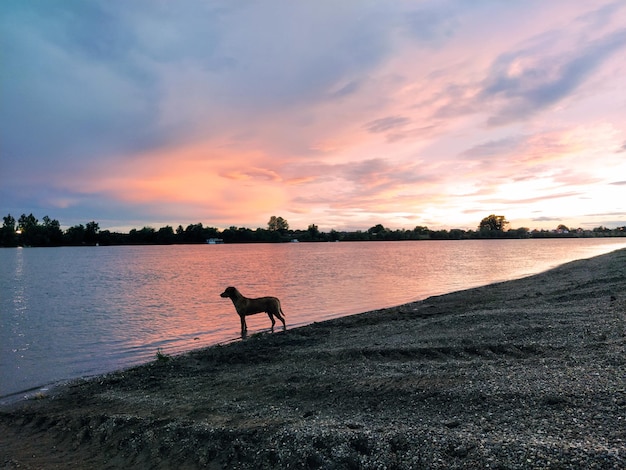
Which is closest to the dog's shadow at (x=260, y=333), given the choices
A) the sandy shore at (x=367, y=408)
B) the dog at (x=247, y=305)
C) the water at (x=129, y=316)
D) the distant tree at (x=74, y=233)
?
the dog at (x=247, y=305)

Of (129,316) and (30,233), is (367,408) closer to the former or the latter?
(129,316)

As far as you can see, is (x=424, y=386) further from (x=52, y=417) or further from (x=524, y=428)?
(x=52, y=417)

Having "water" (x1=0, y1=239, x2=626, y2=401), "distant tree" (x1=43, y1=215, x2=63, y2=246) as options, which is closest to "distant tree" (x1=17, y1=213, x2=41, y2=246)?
"distant tree" (x1=43, y1=215, x2=63, y2=246)

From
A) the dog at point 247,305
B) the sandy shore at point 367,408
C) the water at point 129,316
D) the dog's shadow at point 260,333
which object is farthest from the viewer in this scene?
the dog at point 247,305

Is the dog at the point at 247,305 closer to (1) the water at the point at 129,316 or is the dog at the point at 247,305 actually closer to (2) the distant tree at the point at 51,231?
(1) the water at the point at 129,316

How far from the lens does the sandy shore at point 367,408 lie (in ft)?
15.3

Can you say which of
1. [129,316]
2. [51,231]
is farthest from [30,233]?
[129,316]

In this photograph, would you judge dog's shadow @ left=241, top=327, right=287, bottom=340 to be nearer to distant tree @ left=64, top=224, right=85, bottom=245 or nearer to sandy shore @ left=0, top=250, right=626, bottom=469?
sandy shore @ left=0, top=250, right=626, bottom=469

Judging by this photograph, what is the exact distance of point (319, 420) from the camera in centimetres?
588

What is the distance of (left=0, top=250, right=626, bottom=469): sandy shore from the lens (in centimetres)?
467

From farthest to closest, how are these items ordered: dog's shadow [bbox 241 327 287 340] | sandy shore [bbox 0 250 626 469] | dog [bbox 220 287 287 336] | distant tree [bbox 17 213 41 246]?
1. distant tree [bbox 17 213 41 246]
2. dog [bbox 220 287 287 336]
3. dog's shadow [bbox 241 327 287 340]
4. sandy shore [bbox 0 250 626 469]

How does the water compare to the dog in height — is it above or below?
below

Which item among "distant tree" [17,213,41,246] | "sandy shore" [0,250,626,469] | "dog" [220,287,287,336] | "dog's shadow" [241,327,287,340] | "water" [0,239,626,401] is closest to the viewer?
"sandy shore" [0,250,626,469]

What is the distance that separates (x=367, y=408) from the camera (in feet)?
20.1
